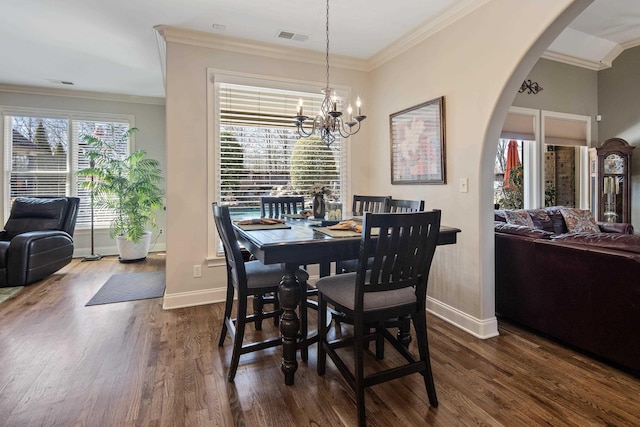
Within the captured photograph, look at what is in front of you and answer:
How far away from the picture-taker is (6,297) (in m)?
3.52

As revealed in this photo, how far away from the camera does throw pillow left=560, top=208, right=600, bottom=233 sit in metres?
3.98

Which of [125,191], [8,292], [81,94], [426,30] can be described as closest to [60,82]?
[81,94]

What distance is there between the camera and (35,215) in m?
4.49

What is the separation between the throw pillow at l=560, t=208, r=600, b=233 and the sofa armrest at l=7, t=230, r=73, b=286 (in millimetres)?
6404

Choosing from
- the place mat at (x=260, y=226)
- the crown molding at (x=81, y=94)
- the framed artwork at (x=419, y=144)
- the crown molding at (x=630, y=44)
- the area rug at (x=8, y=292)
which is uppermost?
the crown molding at (x=630, y=44)

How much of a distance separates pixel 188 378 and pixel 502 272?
2.58 meters

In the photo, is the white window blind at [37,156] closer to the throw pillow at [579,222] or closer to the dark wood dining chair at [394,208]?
the dark wood dining chair at [394,208]

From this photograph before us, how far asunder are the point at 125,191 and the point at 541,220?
19.4 feet

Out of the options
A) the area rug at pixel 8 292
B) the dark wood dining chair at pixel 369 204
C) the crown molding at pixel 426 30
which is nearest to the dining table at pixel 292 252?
the dark wood dining chair at pixel 369 204

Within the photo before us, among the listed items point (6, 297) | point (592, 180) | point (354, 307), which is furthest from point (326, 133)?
point (592, 180)

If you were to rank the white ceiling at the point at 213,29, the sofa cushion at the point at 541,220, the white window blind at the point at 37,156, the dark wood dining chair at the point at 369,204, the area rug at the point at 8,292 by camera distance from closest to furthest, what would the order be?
the white ceiling at the point at 213,29 < the dark wood dining chair at the point at 369,204 < the area rug at the point at 8,292 < the sofa cushion at the point at 541,220 < the white window blind at the point at 37,156

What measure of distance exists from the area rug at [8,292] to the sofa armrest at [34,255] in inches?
2.1

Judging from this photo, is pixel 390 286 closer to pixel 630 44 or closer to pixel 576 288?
pixel 576 288

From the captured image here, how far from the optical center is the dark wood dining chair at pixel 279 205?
3.26m
